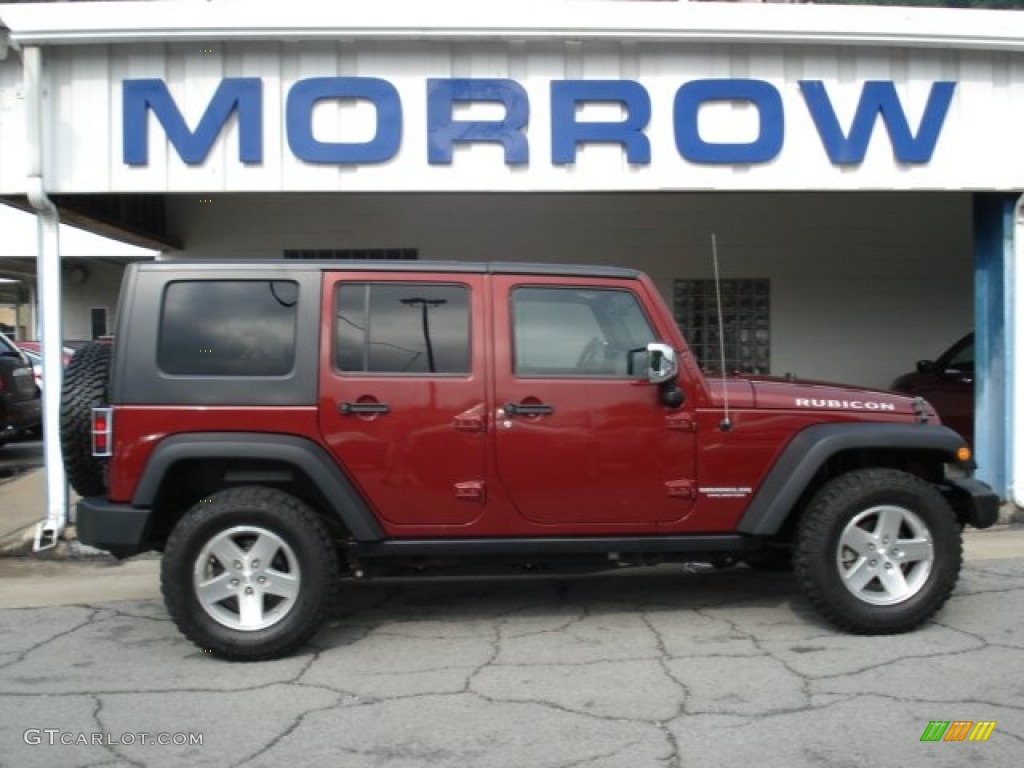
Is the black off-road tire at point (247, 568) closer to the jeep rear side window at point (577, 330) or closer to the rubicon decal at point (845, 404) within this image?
the jeep rear side window at point (577, 330)

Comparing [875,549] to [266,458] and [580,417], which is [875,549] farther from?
[266,458]

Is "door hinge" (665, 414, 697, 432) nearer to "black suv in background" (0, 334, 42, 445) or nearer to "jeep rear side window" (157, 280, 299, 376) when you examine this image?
"jeep rear side window" (157, 280, 299, 376)

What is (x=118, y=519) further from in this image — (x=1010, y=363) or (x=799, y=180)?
(x=1010, y=363)

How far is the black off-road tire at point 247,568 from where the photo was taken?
433 centimetres

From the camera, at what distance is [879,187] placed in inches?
296

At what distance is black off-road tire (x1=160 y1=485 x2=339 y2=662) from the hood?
2.39 m

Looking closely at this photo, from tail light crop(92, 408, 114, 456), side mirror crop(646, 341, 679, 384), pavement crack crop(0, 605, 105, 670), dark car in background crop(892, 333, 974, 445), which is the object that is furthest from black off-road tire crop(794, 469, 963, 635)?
dark car in background crop(892, 333, 974, 445)

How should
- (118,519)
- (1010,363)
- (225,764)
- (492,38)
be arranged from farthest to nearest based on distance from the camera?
(1010,363) < (492,38) < (118,519) < (225,764)

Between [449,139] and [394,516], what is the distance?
374cm

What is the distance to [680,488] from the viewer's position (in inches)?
182

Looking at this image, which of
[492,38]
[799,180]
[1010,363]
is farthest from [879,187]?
[492,38]

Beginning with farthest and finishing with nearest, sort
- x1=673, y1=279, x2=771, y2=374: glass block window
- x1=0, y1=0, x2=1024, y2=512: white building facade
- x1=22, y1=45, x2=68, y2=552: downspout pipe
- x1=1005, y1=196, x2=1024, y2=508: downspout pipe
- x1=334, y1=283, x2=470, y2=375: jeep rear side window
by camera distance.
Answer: x1=673, y1=279, x2=771, y2=374: glass block window, x1=1005, y1=196, x2=1024, y2=508: downspout pipe, x1=0, y1=0, x2=1024, y2=512: white building facade, x1=22, y1=45, x2=68, y2=552: downspout pipe, x1=334, y1=283, x2=470, y2=375: jeep rear side window

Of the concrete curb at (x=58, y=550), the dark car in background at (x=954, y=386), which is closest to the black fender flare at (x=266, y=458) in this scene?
the concrete curb at (x=58, y=550)

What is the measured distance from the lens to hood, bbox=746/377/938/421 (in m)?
4.71
